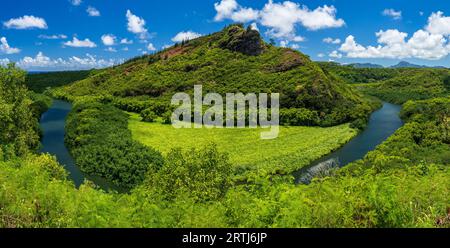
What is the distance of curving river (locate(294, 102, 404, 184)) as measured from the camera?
178 feet

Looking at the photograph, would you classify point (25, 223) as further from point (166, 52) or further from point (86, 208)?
point (166, 52)

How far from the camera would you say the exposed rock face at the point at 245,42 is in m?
132

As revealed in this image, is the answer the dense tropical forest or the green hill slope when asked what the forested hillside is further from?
the green hill slope

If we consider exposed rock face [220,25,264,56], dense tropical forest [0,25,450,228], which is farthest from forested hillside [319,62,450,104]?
exposed rock face [220,25,264,56]

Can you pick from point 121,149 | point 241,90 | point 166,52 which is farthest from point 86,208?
point 166,52

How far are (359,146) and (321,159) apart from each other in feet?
41.8

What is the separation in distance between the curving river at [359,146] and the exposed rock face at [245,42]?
Result: 142 feet

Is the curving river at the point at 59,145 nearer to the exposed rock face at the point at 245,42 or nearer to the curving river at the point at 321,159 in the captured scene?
the curving river at the point at 321,159

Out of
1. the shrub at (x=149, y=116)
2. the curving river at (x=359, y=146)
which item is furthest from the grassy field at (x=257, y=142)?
the shrub at (x=149, y=116)

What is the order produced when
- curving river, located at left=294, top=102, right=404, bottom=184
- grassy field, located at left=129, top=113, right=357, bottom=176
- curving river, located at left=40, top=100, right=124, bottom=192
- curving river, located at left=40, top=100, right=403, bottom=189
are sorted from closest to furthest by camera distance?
1. curving river, located at left=40, top=100, right=124, bottom=192
2. curving river, located at left=40, top=100, right=403, bottom=189
3. curving river, located at left=294, top=102, right=404, bottom=184
4. grassy field, located at left=129, top=113, right=357, bottom=176

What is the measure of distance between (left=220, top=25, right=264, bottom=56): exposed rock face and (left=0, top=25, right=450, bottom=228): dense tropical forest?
411mm

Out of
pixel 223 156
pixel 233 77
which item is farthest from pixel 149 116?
pixel 223 156
